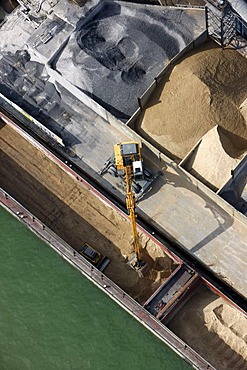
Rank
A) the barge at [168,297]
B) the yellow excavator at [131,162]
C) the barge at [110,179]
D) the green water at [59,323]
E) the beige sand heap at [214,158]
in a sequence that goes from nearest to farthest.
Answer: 1. the barge at [168,297]
2. the yellow excavator at [131,162]
3. the barge at [110,179]
4. the green water at [59,323]
5. the beige sand heap at [214,158]

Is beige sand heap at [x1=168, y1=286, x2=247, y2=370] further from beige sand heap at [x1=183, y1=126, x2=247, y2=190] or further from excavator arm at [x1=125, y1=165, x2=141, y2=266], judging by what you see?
beige sand heap at [x1=183, y1=126, x2=247, y2=190]

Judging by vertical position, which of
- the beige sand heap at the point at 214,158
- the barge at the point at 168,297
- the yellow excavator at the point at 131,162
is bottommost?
the barge at the point at 168,297

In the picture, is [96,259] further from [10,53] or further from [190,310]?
[10,53]

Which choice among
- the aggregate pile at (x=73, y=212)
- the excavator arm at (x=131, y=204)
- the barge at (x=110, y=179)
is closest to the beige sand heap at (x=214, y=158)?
the barge at (x=110, y=179)

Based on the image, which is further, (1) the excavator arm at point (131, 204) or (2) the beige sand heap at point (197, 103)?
(2) the beige sand heap at point (197, 103)

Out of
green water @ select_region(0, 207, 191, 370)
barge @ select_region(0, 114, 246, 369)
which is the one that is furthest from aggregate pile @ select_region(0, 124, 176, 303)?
green water @ select_region(0, 207, 191, 370)

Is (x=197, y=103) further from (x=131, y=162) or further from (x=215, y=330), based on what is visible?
(x=215, y=330)

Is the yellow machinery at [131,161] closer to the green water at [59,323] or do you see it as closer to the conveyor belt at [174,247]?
the conveyor belt at [174,247]

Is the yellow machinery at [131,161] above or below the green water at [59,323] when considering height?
above
